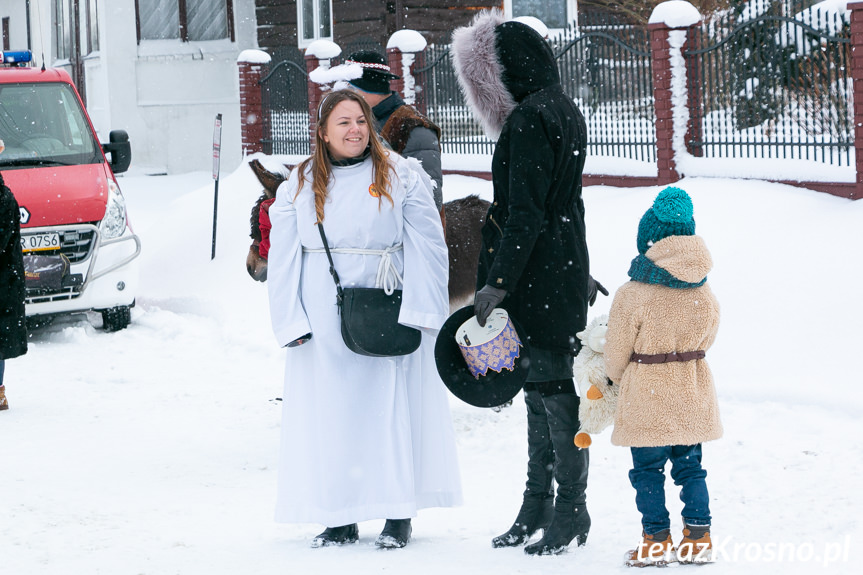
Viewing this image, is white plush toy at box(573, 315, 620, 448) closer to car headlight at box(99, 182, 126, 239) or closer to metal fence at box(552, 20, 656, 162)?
car headlight at box(99, 182, 126, 239)

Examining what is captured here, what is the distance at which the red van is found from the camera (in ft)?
31.7

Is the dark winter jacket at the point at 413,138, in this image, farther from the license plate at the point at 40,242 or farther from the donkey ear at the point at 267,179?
the license plate at the point at 40,242

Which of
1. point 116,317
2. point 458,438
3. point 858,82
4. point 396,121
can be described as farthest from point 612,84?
point 396,121

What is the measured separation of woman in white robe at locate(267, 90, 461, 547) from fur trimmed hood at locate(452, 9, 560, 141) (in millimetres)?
468

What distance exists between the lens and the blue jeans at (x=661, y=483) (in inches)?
162

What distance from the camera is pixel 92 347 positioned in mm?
9562

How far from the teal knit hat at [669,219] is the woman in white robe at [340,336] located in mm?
950

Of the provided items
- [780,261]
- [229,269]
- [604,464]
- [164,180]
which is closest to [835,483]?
[604,464]

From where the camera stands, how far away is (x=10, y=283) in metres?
7.28

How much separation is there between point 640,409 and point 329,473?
129 cm

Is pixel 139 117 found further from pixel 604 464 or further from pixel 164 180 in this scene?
pixel 604 464

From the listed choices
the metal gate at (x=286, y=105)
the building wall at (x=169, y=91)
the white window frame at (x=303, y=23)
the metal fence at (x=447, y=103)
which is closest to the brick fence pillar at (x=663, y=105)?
the metal fence at (x=447, y=103)

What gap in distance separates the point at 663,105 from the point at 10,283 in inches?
247

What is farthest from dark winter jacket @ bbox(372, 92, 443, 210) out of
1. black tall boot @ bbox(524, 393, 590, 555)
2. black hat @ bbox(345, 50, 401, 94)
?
black tall boot @ bbox(524, 393, 590, 555)
